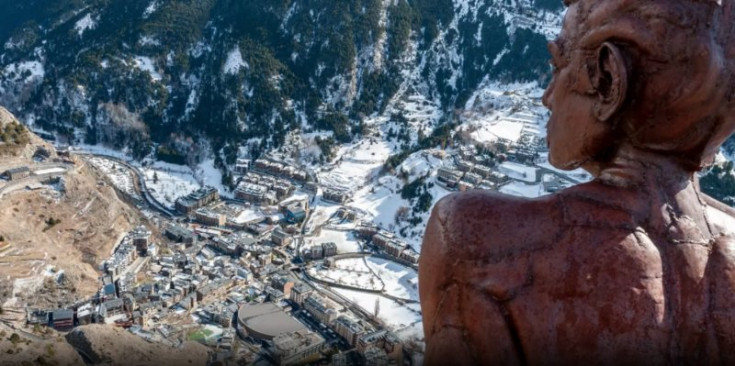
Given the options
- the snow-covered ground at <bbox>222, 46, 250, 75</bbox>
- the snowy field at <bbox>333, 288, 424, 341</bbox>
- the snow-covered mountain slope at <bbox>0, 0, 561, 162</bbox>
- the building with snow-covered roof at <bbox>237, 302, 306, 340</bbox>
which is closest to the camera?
the building with snow-covered roof at <bbox>237, 302, 306, 340</bbox>

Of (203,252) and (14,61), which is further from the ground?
(14,61)

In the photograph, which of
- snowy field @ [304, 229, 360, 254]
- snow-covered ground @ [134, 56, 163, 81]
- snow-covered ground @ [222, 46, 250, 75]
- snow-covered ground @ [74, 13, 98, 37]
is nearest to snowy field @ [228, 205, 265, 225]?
snowy field @ [304, 229, 360, 254]

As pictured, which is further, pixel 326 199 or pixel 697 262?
pixel 326 199

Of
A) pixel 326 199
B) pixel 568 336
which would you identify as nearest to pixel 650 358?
pixel 568 336

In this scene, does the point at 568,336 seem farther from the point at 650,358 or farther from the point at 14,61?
the point at 14,61

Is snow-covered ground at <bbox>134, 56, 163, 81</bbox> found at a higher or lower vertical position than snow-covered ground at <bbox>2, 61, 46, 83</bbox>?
higher

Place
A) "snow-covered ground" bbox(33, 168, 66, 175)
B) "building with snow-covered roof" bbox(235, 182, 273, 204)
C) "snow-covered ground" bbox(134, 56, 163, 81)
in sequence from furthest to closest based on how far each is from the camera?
"snow-covered ground" bbox(134, 56, 163, 81) < "building with snow-covered roof" bbox(235, 182, 273, 204) < "snow-covered ground" bbox(33, 168, 66, 175)

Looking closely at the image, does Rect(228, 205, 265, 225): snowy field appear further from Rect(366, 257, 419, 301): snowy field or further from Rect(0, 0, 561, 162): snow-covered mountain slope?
Rect(0, 0, 561, 162): snow-covered mountain slope

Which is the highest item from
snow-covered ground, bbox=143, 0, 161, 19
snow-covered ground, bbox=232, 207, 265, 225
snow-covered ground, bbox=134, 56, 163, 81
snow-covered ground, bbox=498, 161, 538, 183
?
snow-covered ground, bbox=143, 0, 161, 19

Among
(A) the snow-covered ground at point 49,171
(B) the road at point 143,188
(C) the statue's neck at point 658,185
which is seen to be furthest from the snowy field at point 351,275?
(C) the statue's neck at point 658,185
